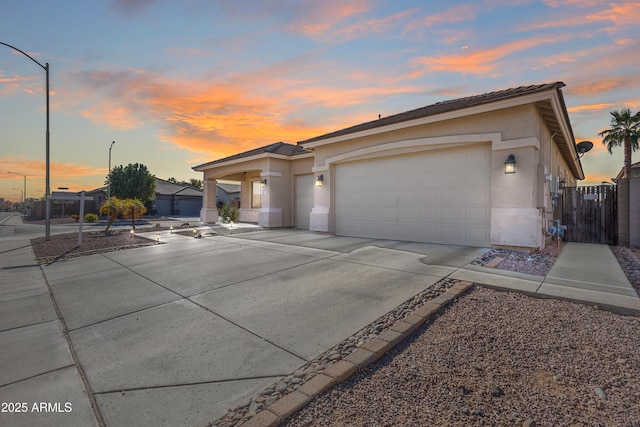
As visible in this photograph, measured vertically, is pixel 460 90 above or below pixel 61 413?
above

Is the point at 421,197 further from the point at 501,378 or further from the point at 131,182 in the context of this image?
the point at 131,182

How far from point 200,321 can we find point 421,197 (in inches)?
298

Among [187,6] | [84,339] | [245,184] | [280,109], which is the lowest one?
[84,339]

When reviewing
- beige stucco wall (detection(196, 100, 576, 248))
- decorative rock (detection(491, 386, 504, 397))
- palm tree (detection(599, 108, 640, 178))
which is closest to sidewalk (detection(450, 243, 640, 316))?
beige stucco wall (detection(196, 100, 576, 248))

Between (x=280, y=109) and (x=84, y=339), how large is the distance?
1035 centimetres

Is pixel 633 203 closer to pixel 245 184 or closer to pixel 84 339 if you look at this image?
pixel 84 339

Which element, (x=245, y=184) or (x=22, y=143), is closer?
(x=22, y=143)

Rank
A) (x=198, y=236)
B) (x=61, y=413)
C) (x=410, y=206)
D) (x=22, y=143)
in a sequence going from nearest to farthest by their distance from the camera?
(x=61, y=413) → (x=410, y=206) → (x=198, y=236) → (x=22, y=143)

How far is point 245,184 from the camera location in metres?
19.7

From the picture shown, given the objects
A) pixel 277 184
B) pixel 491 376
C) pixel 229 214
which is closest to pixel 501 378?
pixel 491 376

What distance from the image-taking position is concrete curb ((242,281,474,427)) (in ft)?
6.26

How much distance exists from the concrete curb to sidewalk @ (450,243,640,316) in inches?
64.7

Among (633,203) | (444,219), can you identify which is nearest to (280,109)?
(444,219)

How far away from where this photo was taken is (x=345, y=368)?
7.89ft
